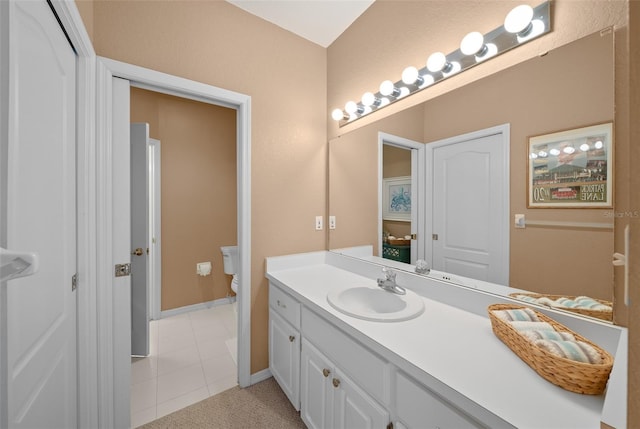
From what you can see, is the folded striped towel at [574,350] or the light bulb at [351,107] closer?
the folded striped towel at [574,350]

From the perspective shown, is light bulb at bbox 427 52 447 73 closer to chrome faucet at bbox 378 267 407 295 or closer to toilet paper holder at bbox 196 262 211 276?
chrome faucet at bbox 378 267 407 295

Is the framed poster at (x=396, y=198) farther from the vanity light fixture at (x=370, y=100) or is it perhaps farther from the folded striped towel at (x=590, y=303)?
the folded striped towel at (x=590, y=303)

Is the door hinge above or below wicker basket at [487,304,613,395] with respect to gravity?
above

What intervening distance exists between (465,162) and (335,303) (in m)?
0.87

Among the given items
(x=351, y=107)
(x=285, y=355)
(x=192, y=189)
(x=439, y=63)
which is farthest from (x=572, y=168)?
(x=192, y=189)

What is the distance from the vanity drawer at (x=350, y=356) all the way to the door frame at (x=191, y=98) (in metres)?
0.61

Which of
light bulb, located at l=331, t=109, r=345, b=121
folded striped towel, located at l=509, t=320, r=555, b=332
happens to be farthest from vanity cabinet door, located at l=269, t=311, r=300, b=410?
light bulb, located at l=331, t=109, r=345, b=121

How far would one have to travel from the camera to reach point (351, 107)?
1.83m

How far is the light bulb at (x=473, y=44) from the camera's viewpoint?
1.14 metres

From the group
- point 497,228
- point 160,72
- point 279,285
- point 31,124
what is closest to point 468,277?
point 497,228

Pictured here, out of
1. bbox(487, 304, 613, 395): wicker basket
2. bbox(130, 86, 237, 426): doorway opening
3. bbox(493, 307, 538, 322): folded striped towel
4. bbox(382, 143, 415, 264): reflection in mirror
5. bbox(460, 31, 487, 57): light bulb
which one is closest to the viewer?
bbox(487, 304, 613, 395): wicker basket

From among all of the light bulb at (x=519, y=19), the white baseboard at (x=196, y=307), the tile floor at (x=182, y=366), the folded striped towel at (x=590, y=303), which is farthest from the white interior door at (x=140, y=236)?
the folded striped towel at (x=590, y=303)

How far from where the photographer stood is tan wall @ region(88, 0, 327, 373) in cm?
141

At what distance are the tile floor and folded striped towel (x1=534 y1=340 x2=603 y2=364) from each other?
5.88 feet
